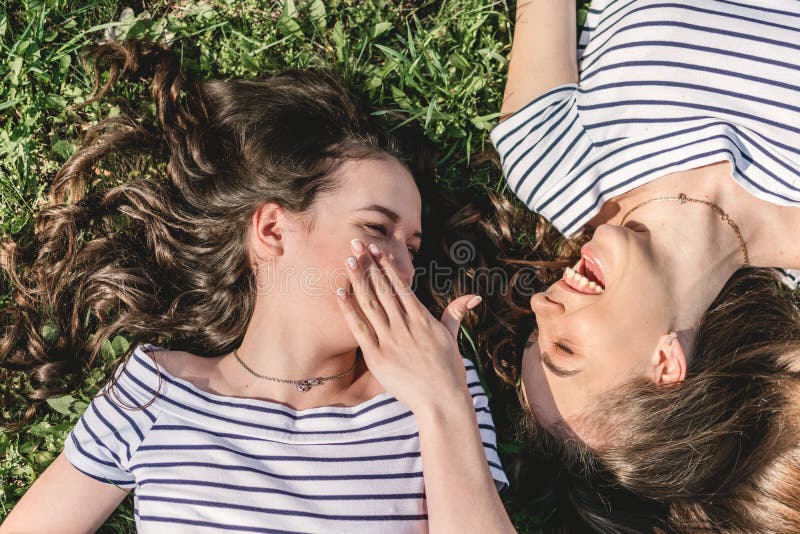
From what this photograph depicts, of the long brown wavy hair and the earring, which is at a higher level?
the earring

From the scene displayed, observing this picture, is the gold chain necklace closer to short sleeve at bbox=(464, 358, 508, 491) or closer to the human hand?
the human hand

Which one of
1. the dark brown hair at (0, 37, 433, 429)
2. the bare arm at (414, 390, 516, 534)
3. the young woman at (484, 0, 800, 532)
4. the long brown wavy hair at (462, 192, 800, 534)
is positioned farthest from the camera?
the dark brown hair at (0, 37, 433, 429)

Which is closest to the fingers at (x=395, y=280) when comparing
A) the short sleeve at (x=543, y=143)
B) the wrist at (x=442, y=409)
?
the wrist at (x=442, y=409)

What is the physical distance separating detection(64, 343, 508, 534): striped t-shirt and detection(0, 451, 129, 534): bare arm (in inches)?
2.4

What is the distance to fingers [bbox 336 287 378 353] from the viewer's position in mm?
2910

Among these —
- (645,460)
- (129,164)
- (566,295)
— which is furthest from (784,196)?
(129,164)

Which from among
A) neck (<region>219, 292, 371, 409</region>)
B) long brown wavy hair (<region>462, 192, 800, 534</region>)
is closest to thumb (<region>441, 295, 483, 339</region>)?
neck (<region>219, 292, 371, 409</region>)

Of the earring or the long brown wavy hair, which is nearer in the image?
the earring

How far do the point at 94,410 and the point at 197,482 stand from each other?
2.19 feet

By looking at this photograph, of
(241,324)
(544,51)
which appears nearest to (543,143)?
(544,51)

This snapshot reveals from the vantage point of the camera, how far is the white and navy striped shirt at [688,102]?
3154 mm

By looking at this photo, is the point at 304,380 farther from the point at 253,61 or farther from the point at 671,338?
the point at 253,61

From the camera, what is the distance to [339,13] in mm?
3824

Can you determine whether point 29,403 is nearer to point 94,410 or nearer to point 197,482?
point 94,410
